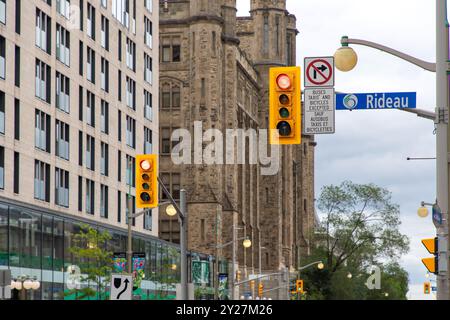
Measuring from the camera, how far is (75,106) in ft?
219

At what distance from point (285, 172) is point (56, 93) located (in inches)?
3424

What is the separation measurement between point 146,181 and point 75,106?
1631 inches

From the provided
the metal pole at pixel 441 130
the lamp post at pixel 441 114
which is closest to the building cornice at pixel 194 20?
the lamp post at pixel 441 114

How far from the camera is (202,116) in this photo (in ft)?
353

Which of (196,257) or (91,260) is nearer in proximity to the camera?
(91,260)

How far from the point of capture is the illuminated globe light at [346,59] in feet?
61.6

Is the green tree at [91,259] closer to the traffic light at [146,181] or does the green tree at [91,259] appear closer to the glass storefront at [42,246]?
the glass storefront at [42,246]

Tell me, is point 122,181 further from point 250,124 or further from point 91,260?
point 250,124

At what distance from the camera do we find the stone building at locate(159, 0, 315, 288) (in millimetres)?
107000

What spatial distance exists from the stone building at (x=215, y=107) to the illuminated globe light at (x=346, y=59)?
3359 inches

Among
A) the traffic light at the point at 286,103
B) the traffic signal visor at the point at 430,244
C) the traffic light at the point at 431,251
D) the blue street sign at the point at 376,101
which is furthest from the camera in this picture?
the traffic signal visor at the point at 430,244
